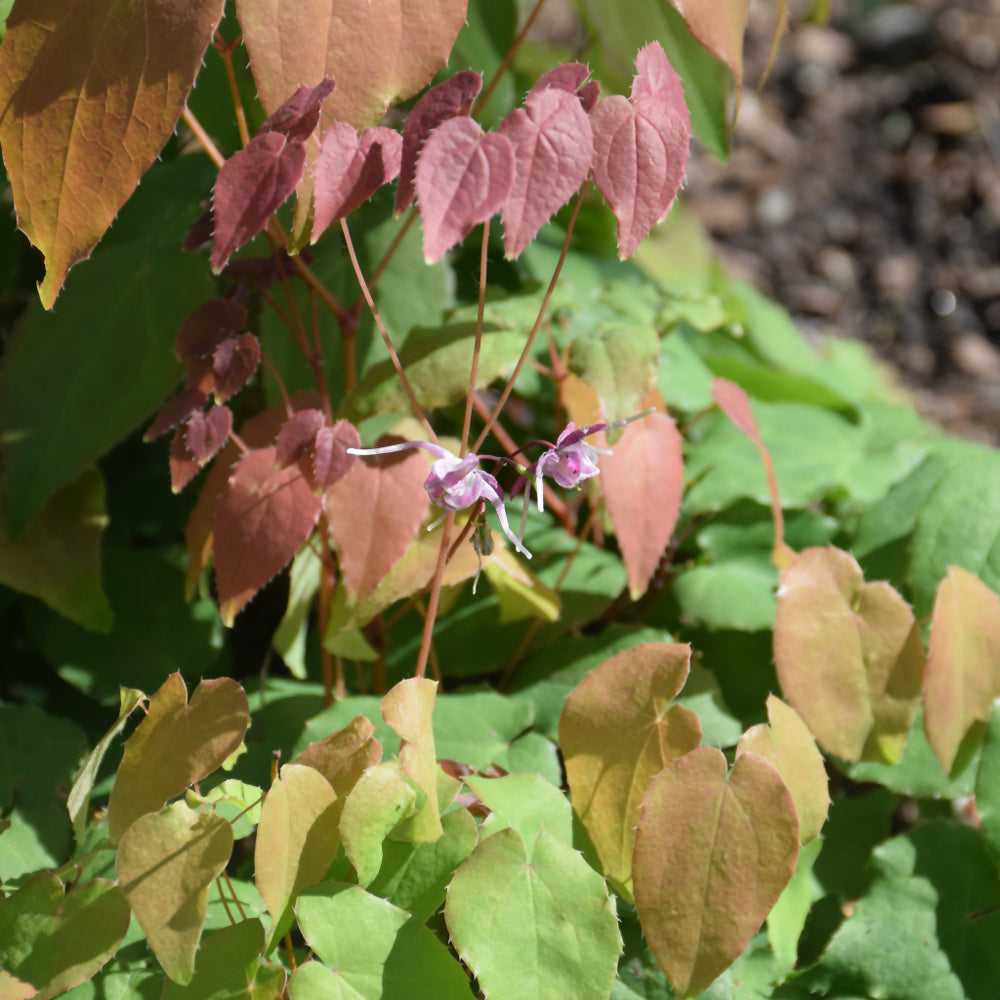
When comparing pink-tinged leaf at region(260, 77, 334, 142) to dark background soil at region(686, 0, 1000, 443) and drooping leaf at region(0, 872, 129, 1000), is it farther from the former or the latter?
dark background soil at region(686, 0, 1000, 443)

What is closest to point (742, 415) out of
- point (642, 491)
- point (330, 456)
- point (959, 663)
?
point (642, 491)

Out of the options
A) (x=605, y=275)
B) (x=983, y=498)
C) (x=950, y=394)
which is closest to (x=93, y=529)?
(x=605, y=275)

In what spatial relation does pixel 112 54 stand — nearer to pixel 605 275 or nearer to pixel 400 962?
pixel 400 962

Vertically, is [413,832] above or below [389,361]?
below

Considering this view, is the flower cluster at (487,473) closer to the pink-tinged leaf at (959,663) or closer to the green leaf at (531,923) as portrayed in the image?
the green leaf at (531,923)

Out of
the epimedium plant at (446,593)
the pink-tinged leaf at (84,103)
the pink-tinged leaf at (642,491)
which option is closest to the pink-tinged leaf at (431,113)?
the epimedium plant at (446,593)

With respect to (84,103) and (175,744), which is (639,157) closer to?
(84,103)

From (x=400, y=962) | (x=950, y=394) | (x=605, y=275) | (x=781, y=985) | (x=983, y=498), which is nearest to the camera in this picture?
(x=400, y=962)

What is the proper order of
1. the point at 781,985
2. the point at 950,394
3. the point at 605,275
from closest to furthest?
the point at 781,985
the point at 605,275
the point at 950,394

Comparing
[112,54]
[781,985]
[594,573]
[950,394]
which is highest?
[112,54]
